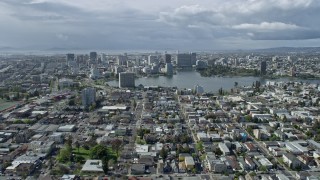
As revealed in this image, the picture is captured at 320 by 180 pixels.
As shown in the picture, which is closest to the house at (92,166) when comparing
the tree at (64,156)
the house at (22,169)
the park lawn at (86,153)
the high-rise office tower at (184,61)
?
the park lawn at (86,153)

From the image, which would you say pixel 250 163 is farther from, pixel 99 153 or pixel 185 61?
pixel 185 61

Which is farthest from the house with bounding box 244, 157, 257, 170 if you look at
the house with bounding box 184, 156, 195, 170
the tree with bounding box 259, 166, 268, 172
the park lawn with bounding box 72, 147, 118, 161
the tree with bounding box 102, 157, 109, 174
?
the tree with bounding box 102, 157, 109, 174

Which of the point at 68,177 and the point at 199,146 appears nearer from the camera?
the point at 68,177

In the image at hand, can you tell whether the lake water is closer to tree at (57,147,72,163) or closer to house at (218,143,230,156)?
house at (218,143,230,156)

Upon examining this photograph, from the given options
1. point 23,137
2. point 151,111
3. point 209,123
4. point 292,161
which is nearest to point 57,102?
point 151,111

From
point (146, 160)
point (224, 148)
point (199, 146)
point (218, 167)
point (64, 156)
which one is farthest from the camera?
point (199, 146)

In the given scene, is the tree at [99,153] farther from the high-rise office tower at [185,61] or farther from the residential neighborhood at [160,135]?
the high-rise office tower at [185,61]

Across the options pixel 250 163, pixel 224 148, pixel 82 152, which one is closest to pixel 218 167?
pixel 250 163
